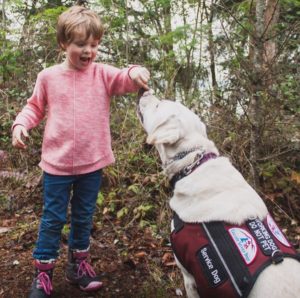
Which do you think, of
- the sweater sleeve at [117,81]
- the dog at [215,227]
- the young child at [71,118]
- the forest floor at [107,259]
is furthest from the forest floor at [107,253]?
the sweater sleeve at [117,81]

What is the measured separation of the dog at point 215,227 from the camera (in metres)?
2.09

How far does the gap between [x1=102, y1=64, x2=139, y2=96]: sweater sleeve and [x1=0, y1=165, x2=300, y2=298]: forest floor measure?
1.47 meters

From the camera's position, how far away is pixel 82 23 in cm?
265

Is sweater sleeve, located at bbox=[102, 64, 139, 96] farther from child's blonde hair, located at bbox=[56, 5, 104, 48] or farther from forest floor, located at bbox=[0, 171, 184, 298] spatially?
forest floor, located at bbox=[0, 171, 184, 298]

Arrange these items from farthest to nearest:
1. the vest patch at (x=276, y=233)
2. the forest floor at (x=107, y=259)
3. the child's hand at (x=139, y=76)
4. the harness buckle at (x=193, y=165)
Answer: the forest floor at (x=107, y=259) < the child's hand at (x=139, y=76) < the harness buckle at (x=193, y=165) < the vest patch at (x=276, y=233)

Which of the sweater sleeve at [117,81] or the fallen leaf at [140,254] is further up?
the sweater sleeve at [117,81]

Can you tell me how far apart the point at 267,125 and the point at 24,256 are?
2.59 meters

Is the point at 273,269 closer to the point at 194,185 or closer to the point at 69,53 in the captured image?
the point at 194,185

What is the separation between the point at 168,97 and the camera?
4.92 metres

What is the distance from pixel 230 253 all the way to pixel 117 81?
140 cm

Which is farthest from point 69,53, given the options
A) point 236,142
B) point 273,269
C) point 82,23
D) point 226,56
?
point 226,56

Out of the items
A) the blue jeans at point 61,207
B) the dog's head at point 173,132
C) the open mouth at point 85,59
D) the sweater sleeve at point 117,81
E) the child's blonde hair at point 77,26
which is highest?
the child's blonde hair at point 77,26

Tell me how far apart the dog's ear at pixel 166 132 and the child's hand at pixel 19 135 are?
804 mm

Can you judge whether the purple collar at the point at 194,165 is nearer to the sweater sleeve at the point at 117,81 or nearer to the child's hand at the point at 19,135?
the sweater sleeve at the point at 117,81
